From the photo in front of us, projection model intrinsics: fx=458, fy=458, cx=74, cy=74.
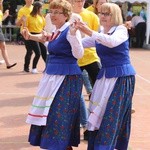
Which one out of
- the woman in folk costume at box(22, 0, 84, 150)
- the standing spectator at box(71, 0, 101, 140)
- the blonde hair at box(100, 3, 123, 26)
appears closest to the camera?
the blonde hair at box(100, 3, 123, 26)

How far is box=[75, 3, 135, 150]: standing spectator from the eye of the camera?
427 centimetres

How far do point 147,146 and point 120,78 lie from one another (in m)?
1.34

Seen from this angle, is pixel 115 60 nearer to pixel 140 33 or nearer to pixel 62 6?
pixel 62 6

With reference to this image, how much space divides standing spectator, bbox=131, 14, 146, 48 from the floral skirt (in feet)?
48.5

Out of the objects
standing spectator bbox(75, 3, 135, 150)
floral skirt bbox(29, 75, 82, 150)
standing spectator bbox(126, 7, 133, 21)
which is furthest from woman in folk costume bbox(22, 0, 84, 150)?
standing spectator bbox(126, 7, 133, 21)

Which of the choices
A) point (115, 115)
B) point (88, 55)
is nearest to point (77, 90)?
point (115, 115)

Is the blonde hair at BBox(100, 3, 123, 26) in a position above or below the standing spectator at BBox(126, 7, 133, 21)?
above

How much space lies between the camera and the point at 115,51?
4.25 m

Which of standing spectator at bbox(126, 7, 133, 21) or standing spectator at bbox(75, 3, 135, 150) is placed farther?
standing spectator at bbox(126, 7, 133, 21)

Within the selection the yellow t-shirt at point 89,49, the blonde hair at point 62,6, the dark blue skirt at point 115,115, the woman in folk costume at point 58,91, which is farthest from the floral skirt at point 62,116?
the yellow t-shirt at point 89,49

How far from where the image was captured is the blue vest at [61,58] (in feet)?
14.2

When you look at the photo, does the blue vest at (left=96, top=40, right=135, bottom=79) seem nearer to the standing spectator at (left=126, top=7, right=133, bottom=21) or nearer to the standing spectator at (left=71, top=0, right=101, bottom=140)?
the standing spectator at (left=71, top=0, right=101, bottom=140)

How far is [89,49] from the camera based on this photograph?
5.73 m

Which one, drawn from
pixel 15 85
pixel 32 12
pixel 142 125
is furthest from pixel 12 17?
pixel 142 125
